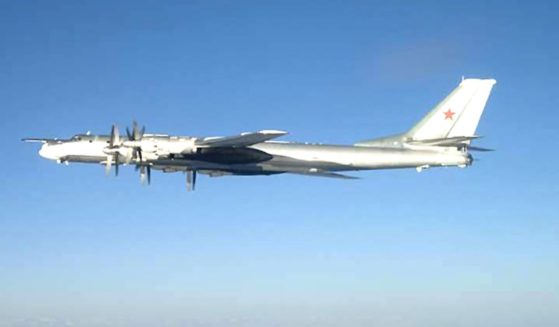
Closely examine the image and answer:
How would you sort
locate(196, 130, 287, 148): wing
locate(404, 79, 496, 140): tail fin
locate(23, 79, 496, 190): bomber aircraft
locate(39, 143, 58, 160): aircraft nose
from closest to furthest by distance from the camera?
locate(196, 130, 287, 148): wing, locate(23, 79, 496, 190): bomber aircraft, locate(39, 143, 58, 160): aircraft nose, locate(404, 79, 496, 140): tail fin

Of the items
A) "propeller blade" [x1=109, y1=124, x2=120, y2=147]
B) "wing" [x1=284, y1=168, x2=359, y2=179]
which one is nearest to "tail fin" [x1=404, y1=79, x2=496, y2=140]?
"wing" [x1=284, y1=168, x2=359, y2=179]

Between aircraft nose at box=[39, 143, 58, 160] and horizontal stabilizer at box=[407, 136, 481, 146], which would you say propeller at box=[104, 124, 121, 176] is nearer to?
aircraft nose at box=[39, 143, 58, 160]

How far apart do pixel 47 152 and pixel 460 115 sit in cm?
2755

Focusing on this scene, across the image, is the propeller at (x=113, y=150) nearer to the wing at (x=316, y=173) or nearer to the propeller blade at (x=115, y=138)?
the propeller blade at (x=115, y=138)

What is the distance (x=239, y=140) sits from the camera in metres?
37.4

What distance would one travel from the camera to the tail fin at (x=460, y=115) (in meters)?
42.4

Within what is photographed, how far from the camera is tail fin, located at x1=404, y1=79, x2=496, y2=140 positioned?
42.4 meters

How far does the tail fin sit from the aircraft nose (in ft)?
76.7

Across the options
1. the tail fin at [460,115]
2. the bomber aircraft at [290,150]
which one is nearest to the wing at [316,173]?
the bomber aircraft at [290,150]


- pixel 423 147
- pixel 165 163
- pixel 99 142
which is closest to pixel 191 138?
pixel 165 163

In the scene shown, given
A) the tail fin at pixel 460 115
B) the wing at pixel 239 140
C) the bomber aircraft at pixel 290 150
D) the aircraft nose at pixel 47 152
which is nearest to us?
Answer: the wing at pixel 239 140

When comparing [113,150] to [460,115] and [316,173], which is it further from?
[460,115]

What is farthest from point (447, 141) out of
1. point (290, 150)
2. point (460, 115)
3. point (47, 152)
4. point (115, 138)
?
point (47, 152)

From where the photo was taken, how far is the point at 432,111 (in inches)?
1698
